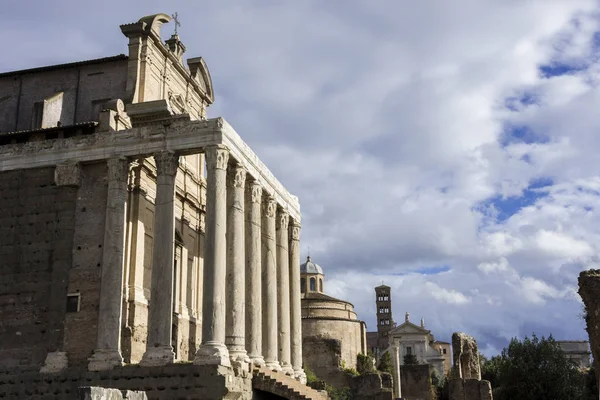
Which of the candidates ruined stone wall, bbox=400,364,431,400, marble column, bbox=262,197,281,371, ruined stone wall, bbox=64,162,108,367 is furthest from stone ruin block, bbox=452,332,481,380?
ruined stone wall, bbox=400,364,431,400

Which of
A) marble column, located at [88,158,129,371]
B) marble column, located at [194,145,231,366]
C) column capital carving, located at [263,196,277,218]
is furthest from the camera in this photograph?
column capital carving, located at [263,196,277,218]

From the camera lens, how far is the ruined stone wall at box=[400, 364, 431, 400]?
54281 millimetres

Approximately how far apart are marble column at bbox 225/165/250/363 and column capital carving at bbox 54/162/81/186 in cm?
484

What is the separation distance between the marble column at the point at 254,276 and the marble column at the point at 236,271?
3.45 feet

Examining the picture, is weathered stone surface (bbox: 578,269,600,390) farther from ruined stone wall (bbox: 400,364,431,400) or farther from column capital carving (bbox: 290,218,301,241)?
ruined stone wall (bbox: 400,364,431,400)

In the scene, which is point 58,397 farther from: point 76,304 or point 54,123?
point 54,123

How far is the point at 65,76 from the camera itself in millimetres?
28125

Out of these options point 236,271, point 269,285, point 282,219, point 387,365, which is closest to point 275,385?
point 236,271

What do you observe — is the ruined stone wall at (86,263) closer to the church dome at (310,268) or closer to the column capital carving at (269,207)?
the column capital carving at (269,207)

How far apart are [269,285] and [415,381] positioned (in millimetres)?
32817

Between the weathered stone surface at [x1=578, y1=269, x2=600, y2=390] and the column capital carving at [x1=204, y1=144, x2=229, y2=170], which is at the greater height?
the column capital carving at [x1=204, y1=144, x2=229, y2=170]

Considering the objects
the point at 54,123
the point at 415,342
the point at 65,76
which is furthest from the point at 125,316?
the point at 415,342

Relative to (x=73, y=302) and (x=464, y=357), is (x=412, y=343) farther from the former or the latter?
(x=73, y=302)

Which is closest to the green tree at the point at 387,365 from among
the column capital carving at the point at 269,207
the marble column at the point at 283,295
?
the marble column at the point at 283,295
